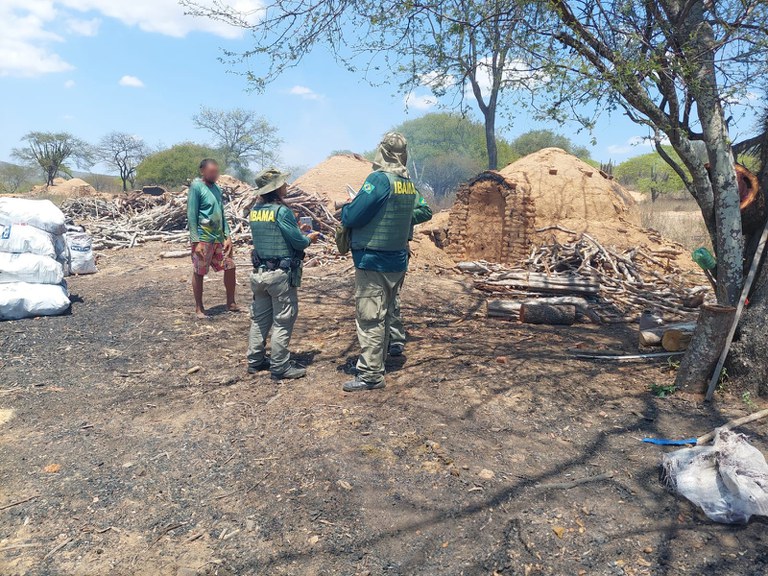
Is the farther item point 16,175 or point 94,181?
point 94,181

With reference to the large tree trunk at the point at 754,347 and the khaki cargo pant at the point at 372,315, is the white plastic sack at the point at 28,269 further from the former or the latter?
the large tree trunk at the point at 754,347

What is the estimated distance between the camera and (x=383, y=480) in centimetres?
293

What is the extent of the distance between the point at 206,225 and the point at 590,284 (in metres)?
5.35

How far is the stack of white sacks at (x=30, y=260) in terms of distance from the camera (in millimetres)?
5910

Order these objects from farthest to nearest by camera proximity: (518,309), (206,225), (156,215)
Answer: (156,215), (518,309), (206,225)

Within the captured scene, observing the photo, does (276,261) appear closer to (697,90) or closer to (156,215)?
(697,90)

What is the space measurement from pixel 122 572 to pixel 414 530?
130 centimetres

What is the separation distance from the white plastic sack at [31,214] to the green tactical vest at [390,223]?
173 inches

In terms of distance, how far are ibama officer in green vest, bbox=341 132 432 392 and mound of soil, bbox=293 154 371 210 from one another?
53.5 ft

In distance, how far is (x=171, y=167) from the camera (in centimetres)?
3294

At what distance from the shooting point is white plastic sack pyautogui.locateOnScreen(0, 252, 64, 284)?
5898 millimetres

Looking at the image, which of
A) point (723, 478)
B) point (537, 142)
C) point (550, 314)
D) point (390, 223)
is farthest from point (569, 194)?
point (537, 142)

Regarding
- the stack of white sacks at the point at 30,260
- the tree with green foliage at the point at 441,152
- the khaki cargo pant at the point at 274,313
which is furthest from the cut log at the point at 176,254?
the tree with green foliage at the point at 441,152

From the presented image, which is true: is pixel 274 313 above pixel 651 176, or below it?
below
